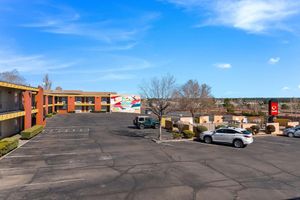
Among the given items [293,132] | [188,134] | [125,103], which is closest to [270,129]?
[293,132]

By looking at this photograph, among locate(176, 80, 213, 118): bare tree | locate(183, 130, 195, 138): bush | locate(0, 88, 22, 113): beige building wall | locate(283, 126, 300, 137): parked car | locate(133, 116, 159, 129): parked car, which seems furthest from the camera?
locate(176, 80, 213, 118): bare tree

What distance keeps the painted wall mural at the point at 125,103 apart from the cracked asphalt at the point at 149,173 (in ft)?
204

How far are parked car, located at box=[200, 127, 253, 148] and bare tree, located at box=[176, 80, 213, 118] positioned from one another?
105ft

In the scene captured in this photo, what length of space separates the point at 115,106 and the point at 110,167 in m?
69.8

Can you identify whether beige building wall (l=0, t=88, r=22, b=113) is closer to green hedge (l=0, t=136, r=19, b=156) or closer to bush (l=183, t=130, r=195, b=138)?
green hedge (l=0, t=136, r=19, b=156)

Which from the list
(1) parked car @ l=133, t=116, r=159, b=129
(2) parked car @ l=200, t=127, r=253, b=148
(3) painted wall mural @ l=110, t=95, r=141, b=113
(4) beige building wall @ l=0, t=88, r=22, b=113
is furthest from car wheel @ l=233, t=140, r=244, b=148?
(3) painted wall mural @ l=110, t=95, r=141, b=113

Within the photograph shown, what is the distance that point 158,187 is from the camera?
12.2m

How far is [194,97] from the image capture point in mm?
67562

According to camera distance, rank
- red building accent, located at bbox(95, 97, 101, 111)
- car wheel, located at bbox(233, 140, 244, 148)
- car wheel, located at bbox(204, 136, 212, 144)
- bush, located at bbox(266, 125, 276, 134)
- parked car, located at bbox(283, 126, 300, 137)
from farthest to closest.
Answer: red building accent, located at bbox(95, 97, 101, 111) → bush, located at bbox(266, 125, 276, 134) → parked car, located at bbox(283, 126, 300, 137) → car wheel, located at bbox(204, 136, 212, 144) → car wheel, located at bbox(233, 140, 244, 148)

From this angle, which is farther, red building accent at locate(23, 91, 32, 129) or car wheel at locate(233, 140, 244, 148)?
red building accent at locate(23, 91, 32, 129)

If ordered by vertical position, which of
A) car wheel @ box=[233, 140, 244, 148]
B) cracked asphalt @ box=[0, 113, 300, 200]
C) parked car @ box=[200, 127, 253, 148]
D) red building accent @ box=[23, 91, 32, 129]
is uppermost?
red building accent @ box=[23, 91, 32, 129]

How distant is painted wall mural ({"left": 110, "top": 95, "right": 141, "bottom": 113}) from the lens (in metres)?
84.9

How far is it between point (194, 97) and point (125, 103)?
2729 cm

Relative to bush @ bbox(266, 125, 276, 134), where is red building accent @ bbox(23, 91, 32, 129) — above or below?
above
